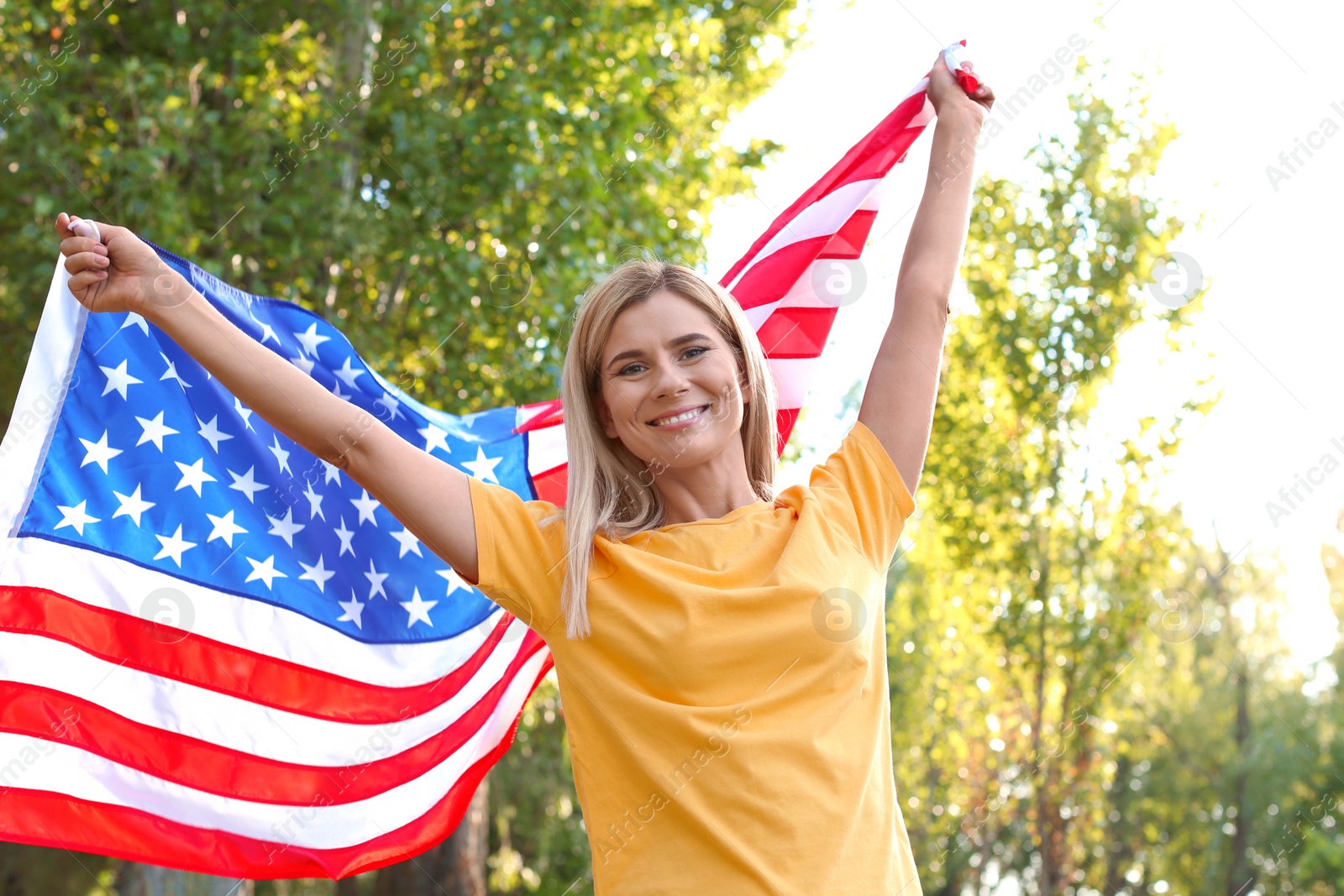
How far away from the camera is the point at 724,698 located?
1.95 metres

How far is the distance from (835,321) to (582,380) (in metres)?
1.58

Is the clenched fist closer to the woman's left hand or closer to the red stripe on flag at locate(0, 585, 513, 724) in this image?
the red stripe on flag at locate(0, 585, 513, 724)

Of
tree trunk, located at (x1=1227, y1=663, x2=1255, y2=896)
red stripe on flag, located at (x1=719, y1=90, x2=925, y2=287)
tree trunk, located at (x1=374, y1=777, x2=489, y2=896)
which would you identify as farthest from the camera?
tree trunk, located at (x1=1227, y1=663, x2=1255, y2=896)

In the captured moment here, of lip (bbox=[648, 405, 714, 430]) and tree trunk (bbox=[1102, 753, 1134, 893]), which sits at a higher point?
lip (bbox=[648, 405, 714, 430])

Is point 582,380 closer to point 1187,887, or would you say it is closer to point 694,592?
point 694,592

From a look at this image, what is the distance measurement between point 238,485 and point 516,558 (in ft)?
5.27

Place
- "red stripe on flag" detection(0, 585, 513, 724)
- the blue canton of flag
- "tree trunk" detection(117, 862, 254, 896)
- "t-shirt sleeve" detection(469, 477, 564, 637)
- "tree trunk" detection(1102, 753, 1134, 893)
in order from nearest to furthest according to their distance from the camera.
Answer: "t-shirt sleeve" detection(469, 477, 564, 637), "red stripe on flag" detection(0, 585, 513, 724), the blue canton of flag, "tree trunk" detection(117, 862, 254, 896), "tree trunk" detection(1102, 753, 1134, 893)

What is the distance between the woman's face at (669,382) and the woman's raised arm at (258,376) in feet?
1.57

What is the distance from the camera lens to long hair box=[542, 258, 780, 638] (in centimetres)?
225

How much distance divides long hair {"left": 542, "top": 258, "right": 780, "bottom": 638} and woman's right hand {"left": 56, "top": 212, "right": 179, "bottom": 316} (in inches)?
31.7

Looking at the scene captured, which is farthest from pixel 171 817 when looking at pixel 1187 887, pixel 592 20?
pixel 1187 887

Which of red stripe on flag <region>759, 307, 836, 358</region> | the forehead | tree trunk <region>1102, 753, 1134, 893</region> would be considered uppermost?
red stripe on flag <region>759, 307, 836, 358</region>

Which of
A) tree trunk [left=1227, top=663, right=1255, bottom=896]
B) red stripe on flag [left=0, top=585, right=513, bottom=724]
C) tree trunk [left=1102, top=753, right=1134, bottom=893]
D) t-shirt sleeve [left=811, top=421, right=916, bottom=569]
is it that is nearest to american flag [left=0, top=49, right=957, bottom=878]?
red stripe on flag [left=0, top=585, right=513, bottom=724]

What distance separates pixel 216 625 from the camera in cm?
316
